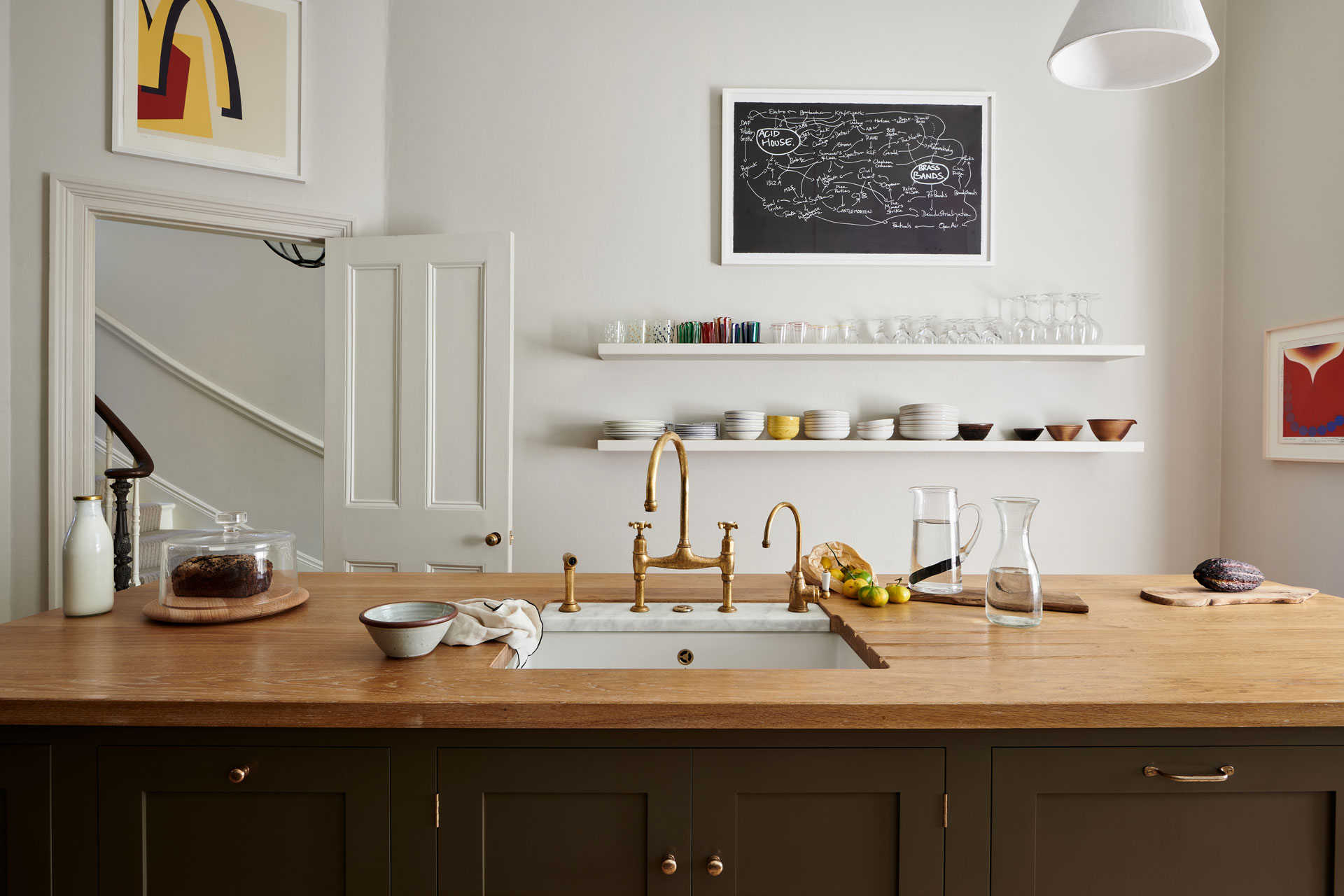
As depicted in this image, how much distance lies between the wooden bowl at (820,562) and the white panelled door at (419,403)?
1.52m

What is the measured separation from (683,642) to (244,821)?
2.78ft

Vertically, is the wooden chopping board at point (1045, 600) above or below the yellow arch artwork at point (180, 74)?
below

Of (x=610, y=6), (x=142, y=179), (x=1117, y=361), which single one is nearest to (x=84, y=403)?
(x=142, y=179)

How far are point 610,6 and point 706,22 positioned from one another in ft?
1.40

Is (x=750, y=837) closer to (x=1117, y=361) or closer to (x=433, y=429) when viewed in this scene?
(x=433, y=429)

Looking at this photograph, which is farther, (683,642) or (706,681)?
(683,642)

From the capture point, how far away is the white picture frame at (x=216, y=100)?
8.93 feet

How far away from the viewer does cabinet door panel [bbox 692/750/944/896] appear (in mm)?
1101

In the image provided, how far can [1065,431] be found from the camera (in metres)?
3.07

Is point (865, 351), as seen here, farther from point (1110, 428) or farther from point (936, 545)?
point (936, 545)

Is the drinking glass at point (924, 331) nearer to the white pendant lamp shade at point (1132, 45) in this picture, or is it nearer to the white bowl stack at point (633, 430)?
the white bowl stack at point (633, 430)

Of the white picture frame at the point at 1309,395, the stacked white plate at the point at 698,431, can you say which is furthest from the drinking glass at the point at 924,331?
the white picture frame at the point at 1309,395

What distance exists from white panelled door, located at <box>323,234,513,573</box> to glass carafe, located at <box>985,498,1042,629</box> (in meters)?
1.99

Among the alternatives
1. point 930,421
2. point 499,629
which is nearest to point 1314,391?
point 930,421
